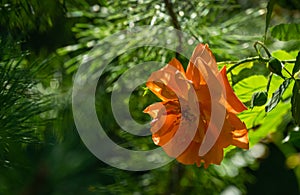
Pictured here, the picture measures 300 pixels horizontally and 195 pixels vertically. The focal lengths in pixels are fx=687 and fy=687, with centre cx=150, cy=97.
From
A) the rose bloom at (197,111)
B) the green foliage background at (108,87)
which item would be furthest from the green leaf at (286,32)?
the rose bloom at (197,111)

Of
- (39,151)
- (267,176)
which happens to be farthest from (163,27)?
(267,176)

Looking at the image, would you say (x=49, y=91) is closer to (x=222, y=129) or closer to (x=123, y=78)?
(x=123, y=78)

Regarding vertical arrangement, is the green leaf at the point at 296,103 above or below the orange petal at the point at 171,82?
below

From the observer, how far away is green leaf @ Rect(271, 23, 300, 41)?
0.44 m

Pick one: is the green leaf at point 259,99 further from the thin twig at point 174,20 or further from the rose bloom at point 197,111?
the thin twig at point 174,20

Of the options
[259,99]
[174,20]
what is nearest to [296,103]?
[259,99]

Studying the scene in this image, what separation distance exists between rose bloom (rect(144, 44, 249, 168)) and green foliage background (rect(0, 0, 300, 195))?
0.9 inches

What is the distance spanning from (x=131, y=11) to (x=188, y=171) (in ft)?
0.52

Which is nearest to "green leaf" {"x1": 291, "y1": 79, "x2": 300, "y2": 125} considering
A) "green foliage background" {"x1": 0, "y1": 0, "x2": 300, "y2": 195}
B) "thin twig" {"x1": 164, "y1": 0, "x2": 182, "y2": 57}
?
"green foliage background" {"x1": 0, "y1": 0, "x2": 300, "y2": 195}

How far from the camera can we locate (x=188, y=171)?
59 centimetres

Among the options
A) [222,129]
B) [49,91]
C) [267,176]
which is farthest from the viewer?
[267,176]

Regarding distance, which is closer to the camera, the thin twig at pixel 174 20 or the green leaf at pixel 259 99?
the green leaf at pixel 259 99

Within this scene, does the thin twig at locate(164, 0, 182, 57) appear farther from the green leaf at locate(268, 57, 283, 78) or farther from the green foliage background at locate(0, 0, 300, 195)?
the green leaf at locate(268, 57, 283, 78)

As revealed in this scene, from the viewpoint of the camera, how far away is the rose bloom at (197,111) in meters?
0.35
